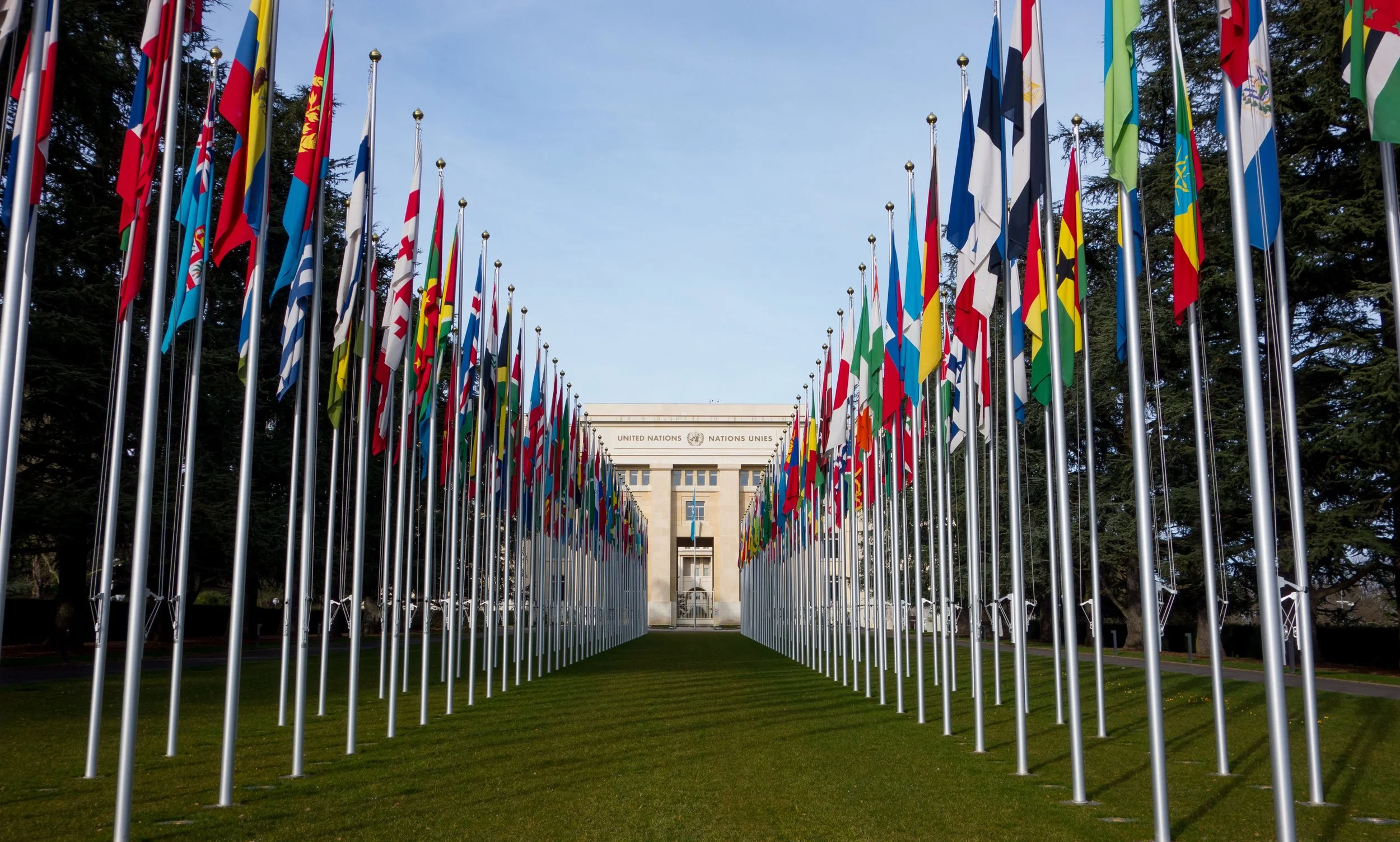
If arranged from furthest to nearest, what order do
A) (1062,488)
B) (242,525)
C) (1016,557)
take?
1. (1016,557)
2. (1062,488)
3. (242,525)

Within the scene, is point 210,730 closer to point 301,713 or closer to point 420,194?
point 301,713

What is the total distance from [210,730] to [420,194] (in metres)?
8.38

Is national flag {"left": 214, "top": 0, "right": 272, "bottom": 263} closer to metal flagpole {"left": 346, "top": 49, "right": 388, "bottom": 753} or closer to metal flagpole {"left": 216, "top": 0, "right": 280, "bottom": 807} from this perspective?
metal flagpole {"left": 216, "top": 0, "right": 280, "bottom": 807}

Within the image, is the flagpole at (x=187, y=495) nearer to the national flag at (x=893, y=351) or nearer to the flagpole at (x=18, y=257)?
the flagpole at (x=18, y=257)

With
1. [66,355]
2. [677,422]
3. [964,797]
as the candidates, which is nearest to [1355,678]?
[964,797]

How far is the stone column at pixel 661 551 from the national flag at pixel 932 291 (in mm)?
80225

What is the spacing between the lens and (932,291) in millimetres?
16094

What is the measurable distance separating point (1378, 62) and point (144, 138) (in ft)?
34.8

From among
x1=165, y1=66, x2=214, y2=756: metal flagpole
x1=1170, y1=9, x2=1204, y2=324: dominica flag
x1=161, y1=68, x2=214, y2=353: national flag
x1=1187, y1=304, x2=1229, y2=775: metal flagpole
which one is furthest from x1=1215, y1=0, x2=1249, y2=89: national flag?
x1=161, y1=68, x2=214, y2=353: national flag

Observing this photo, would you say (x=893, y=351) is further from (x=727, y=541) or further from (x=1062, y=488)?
(x=727, y=541)

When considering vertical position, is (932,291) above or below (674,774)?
above

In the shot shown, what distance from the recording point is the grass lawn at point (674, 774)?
1017 centimetres

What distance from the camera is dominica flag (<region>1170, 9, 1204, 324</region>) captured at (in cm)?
1041

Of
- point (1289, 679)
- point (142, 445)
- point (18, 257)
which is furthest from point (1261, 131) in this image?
point (1289, 679)
